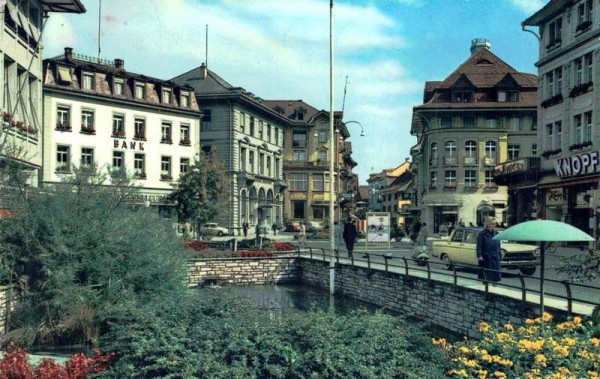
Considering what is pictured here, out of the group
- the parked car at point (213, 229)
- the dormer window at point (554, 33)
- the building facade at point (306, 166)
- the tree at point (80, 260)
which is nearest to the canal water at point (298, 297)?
the tree at point (80, 260)

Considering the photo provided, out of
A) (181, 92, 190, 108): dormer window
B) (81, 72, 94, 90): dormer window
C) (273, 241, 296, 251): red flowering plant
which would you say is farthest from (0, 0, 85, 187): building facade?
(181, 92, 190, 108): dormer window

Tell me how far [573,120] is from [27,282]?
2908 centimetres

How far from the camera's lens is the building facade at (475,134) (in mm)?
60250

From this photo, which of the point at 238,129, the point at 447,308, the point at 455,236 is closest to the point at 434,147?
the point at 238,129

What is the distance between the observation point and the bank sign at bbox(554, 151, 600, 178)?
1278 inches

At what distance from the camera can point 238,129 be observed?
202 ft

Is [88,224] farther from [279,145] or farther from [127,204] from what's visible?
[279,145]

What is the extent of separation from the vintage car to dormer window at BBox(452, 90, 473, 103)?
3721 centimetres

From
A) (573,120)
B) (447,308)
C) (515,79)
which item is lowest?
(447,308)

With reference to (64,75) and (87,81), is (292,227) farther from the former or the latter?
(64,75)

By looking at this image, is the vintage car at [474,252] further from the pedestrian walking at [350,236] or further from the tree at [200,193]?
the tree at [200,193]

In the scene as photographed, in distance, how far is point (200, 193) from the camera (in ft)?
155

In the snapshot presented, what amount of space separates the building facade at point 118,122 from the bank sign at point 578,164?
25.2 metres

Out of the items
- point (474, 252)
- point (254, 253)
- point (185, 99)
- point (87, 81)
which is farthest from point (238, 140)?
point (474, 252)
